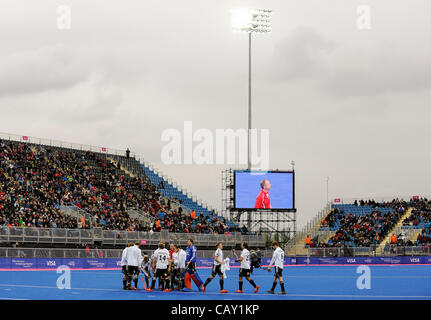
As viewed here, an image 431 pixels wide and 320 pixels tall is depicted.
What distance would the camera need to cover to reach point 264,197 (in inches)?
2827

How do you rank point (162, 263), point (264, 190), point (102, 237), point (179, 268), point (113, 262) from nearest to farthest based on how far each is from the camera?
point (162, 263) < point (179, 268) < point (113, 262) < point (102, 237) < point (264, 190)

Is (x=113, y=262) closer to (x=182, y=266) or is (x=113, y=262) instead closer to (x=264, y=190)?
(x=182, y=266)

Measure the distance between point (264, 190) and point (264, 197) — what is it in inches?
30.1

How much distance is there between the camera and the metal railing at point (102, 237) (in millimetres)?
47750

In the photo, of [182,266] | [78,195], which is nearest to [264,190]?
[78,195]

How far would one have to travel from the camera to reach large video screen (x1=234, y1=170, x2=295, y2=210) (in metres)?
71.5

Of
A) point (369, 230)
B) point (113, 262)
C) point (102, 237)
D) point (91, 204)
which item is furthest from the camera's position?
point (369, 230)

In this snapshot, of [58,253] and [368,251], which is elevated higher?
[58,253]

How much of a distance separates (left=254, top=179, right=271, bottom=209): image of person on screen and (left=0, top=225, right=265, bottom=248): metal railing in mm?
4909

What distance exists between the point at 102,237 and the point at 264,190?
23017mm

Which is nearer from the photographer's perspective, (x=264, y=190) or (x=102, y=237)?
(x=102, y=237)

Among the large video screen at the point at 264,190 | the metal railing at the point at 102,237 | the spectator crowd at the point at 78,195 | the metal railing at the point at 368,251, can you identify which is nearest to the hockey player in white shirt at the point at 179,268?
the metal railing at the point at 102,237

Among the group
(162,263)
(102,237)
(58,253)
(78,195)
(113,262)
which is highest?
(78,195)
